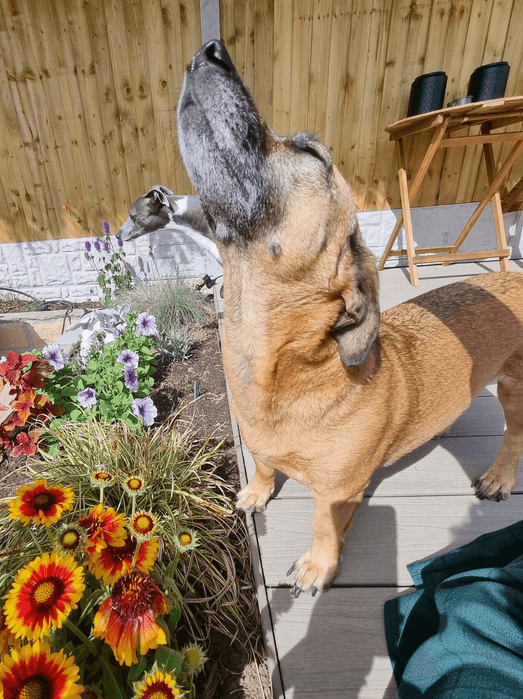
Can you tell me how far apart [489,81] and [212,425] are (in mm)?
4867

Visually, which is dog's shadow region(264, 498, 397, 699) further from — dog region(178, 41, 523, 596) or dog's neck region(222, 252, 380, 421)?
dog's neck region(222, 252, 380, 421)

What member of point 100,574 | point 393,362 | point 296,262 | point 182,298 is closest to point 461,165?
point 182,298

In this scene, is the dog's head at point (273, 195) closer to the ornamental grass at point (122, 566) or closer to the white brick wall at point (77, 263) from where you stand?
the ornamental grass at point (122, 566)

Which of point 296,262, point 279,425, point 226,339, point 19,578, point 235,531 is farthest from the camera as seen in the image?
point 235,531

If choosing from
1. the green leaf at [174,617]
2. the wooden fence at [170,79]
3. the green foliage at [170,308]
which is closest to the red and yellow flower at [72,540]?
the green leaf at [174,617]

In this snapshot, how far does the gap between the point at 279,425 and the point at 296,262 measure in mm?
624

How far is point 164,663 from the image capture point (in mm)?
967

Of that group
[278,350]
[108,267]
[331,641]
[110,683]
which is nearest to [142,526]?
[110,683]

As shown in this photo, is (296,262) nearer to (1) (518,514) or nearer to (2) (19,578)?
(2) (19,578)

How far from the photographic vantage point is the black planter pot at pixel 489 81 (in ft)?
13.3

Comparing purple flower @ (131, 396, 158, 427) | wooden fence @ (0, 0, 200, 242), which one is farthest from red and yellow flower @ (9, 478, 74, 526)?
wooden fence @ (0, 0, 200, 242)

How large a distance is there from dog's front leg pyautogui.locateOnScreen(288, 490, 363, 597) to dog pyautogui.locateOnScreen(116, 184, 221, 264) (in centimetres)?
255

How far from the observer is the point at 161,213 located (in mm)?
3543

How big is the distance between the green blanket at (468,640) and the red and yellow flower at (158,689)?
2.03ft
